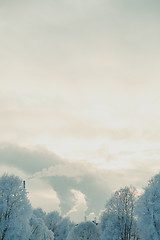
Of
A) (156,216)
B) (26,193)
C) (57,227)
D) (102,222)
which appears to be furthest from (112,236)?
(57,227)

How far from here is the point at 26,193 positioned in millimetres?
59031

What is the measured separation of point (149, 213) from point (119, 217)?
1762 cm

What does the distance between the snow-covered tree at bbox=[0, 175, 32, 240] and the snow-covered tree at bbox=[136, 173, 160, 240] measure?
23.9m

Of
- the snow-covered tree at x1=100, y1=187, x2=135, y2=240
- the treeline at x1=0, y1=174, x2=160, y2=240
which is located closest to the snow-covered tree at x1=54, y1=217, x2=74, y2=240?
the treeline at x1=0, y1=174, x2=160, y2=240

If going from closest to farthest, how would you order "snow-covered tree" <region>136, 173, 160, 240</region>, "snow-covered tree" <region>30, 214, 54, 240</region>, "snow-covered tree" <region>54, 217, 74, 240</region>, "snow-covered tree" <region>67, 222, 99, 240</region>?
"snow-covered tree" <region>136, 173, 160, 240</region> → "snow-covered tree" <region>30, 214, 54, 240</region> → "snow-covered tree" <region>67, 222, 99, 240</region> → "snow-covered tree" <region>54, 217, 74, 240</region>

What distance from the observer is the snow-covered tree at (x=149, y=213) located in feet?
174

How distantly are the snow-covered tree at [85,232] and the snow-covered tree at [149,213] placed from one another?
100 feet

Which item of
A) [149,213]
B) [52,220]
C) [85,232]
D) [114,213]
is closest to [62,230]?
[52,220]

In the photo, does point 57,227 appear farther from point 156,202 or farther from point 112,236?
point 156,202

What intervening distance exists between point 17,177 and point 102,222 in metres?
29.5

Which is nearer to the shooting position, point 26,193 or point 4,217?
point 4,217

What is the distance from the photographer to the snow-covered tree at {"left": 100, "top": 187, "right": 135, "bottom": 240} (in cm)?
6919

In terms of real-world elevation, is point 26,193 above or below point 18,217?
above

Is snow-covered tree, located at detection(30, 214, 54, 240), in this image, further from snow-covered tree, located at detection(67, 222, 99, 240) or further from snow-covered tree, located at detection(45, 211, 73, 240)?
snow-covered tree, located at detection(45, 211, 73, 240)
